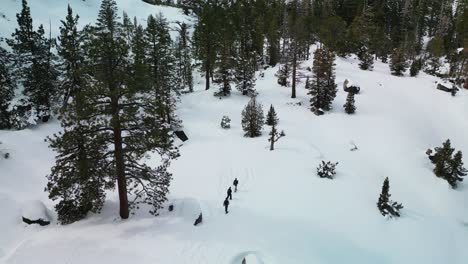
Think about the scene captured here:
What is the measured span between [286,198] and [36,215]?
1421 centimetres

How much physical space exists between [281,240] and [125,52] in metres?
11.6

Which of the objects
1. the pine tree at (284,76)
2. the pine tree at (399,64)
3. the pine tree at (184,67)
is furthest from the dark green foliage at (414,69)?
the pine tree at (184,67)

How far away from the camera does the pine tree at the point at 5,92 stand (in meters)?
28.5

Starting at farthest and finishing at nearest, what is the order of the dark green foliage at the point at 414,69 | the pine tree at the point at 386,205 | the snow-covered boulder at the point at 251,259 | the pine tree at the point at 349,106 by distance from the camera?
the dark green foliage at the point at 414,69
the pine tree at the point at 349,106
the pine tree at the point at 386,205
the snow-covered boulder at the point at 251,259

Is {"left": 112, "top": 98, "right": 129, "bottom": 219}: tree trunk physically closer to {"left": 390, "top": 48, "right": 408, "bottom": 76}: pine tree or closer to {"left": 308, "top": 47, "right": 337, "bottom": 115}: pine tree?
{"left": 308, "top": 47, "right": 337, "bottom": 115}: pine tree

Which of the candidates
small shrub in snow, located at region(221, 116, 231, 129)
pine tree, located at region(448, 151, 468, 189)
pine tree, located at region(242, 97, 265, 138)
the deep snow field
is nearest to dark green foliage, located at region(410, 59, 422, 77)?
the deep snow field

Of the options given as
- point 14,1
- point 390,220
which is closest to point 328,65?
point 390,220

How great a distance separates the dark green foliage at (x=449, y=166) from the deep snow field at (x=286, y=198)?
1.94 ft

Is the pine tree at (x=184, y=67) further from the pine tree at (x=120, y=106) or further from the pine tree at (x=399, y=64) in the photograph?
the pine tree at (x=399, y=64)

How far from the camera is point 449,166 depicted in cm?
2467

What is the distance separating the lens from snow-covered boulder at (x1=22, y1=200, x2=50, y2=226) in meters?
17.6

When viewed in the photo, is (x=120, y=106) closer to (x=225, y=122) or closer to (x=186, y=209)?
(x=186, y=209)

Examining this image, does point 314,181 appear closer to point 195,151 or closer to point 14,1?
point 195,151

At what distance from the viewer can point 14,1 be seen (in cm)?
5312
